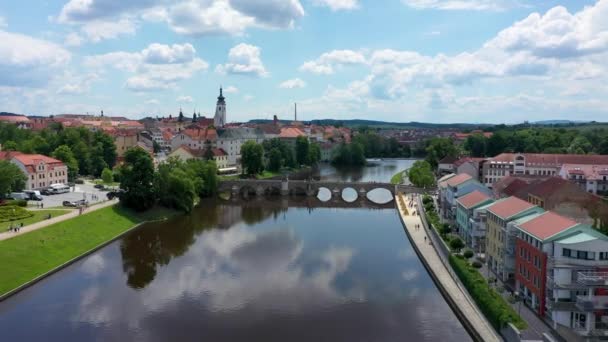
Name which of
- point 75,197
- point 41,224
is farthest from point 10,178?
point 41,224

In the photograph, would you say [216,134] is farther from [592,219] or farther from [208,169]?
[592,219]

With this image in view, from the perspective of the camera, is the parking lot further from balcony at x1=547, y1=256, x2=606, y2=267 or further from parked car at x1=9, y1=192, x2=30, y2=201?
balcony at x1=547, y1=256, x2=606, y2=267

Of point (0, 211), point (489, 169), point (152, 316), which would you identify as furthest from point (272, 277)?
point (489, 169)

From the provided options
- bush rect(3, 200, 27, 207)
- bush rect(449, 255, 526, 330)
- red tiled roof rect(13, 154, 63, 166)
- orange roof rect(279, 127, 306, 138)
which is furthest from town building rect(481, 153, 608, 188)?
orange roof rect(279, 127, 306, 138)

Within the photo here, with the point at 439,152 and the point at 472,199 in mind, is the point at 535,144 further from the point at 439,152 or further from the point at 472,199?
the point at 472,199

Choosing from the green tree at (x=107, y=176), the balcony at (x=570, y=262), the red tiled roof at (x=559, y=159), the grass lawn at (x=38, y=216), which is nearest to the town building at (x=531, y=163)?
the red tiled roof at (x=559, y=159)

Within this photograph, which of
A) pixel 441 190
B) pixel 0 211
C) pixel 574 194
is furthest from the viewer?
pixel 441 190

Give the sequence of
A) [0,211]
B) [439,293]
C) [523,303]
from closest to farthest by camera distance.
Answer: [523,303], [439,293], [0,211]
